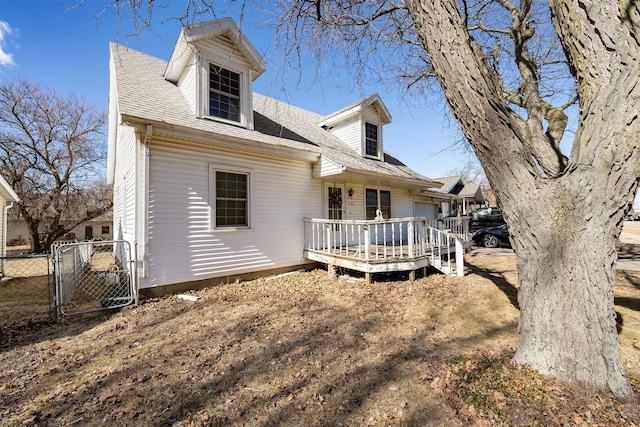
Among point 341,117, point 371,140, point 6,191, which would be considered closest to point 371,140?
point 371,140

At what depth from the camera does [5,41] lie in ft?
24.4

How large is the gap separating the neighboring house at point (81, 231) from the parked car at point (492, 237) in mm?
27850

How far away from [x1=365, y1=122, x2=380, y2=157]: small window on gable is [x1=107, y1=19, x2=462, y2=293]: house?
1.76m

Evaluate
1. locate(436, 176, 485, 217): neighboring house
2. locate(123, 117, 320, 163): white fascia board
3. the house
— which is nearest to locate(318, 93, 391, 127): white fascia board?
the house

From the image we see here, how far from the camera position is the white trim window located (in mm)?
6355

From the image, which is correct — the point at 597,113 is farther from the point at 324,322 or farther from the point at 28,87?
the point at 28,87

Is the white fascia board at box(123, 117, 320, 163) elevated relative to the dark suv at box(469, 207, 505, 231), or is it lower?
elevated

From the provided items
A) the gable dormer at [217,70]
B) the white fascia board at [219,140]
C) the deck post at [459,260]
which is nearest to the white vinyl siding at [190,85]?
the gable dormer at [217,70]

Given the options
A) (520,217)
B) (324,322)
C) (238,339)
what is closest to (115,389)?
(238,339)

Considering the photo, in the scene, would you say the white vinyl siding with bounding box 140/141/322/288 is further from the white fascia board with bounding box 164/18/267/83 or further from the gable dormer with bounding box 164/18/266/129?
the white fascia board with bounding box 164/18/267/83

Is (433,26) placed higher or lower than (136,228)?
higher

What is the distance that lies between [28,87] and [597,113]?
23995mm

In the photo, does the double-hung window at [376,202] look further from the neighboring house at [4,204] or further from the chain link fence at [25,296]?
the neighboring house at [4,204]

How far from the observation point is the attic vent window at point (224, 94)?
7117 mm
